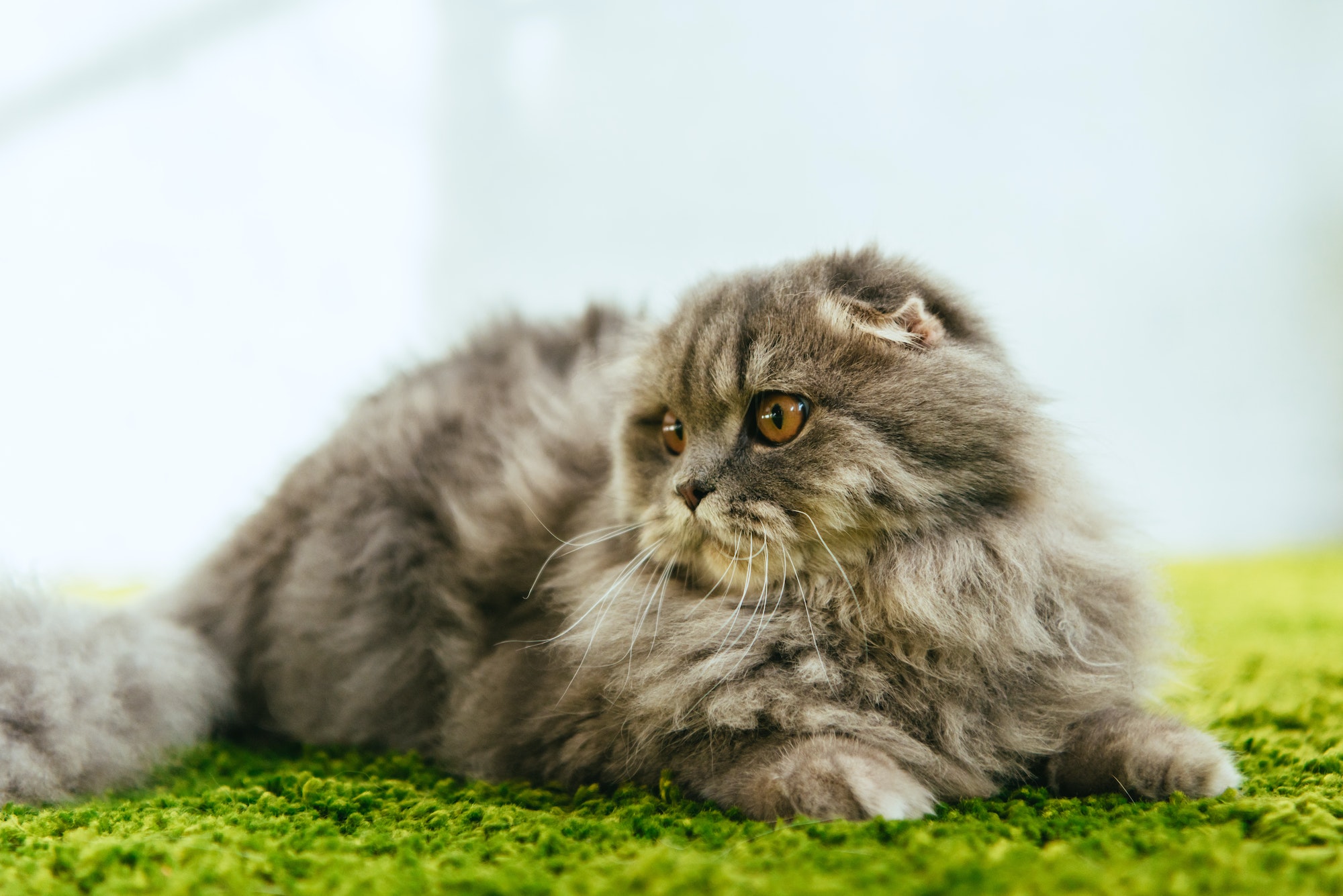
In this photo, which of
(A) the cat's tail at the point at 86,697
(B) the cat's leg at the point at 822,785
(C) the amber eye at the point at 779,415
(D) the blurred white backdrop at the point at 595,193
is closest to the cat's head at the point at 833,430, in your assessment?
(C) the amber eye at the point at 779,415

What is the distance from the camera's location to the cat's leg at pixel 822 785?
0.99 meters

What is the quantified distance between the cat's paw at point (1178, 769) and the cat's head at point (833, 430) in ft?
1.14

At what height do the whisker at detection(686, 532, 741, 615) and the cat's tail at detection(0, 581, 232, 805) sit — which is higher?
the whisker at detection(686, 532, 741, 615)

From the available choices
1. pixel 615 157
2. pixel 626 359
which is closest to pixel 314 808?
pixel 626 359

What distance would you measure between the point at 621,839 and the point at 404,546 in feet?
2.59

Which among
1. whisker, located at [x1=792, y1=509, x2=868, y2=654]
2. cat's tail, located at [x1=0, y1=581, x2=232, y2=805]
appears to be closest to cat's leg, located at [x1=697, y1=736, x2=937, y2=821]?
whisker, located at [x1=792, y1=509, x2=868, y2=654]

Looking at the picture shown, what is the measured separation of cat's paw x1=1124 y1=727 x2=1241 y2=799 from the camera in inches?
41.9

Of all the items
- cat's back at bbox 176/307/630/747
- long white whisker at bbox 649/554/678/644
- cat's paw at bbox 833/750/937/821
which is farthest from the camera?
cat's back at bbox 176/307/630/747

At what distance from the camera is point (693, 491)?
3.98 feet

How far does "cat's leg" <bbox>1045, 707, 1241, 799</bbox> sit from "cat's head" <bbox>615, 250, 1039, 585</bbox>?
0.32 m

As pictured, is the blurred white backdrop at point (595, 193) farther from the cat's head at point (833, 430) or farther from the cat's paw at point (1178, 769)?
the cat's paw at point (1178, 769)

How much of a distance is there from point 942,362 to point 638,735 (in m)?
0.66

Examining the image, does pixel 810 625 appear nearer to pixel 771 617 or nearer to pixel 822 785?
A: pixel 771 617

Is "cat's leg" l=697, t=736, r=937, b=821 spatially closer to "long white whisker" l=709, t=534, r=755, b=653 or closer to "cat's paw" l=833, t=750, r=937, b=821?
"cat's paw" l=833, t=750, r=937, b=821
